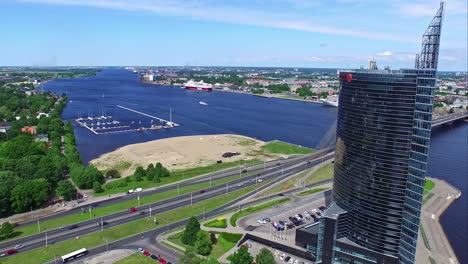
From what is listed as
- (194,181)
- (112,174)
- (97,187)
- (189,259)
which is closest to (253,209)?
(194,181)

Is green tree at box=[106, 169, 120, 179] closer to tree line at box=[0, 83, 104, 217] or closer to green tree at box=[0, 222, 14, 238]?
tree line at box=[0, 83, 104, 217]

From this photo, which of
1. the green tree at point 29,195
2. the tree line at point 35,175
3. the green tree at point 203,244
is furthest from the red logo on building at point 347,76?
the green tree at point 29,195

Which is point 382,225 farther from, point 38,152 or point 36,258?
point 38,152

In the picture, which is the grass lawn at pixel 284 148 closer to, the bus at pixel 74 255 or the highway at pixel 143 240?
the highway at pixel 143 240

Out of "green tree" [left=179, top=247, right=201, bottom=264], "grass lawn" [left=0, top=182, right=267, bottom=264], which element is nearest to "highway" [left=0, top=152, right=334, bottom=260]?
"grass lawn" [left=0, top=182, right=267, bottom=264]

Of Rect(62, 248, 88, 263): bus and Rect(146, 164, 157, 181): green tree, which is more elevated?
Rect(146, 164, 157, 181): green tree

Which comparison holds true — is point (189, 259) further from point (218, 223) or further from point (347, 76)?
point (347, 76)
